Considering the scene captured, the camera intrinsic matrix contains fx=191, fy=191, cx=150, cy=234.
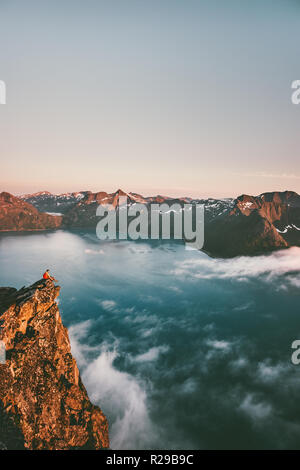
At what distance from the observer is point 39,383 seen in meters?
33.0

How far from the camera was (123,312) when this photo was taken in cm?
14350

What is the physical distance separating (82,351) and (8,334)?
291 ft

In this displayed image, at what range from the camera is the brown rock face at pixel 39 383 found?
29.1 m

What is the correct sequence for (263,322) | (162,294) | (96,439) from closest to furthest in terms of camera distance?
1. (96,439)
2. (263,322)
3. (162,294)

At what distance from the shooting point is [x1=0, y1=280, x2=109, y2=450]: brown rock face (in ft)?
95.4

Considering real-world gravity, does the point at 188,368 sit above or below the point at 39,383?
below

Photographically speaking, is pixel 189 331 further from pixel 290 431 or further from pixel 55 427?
pixel 55 427

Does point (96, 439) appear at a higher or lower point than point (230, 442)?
higher

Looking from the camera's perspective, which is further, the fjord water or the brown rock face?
the fjord water

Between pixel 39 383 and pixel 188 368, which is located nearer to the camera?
pixel 39 383

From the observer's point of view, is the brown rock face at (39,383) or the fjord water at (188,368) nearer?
the brown rock face at (39,383)

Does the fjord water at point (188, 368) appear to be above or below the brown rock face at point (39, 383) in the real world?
below
